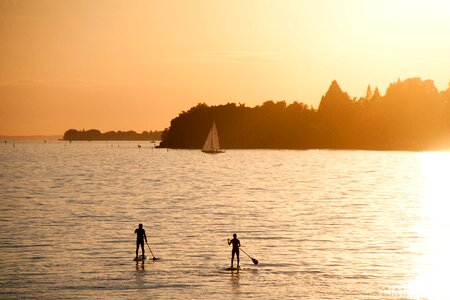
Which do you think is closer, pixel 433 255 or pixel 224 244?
pixel 433 255

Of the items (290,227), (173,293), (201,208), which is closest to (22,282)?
(173,293)

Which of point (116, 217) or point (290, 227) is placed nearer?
point (290, 227)

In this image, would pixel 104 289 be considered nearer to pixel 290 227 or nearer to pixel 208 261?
pixel 208 261

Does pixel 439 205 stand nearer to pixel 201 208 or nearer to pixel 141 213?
pixel 201 208

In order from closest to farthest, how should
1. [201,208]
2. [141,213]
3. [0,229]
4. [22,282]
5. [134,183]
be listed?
1. [22,282]
2. [0,229]
3. [141,213]
4. [201,208]
5. [134,183]

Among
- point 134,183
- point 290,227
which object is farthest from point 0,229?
point 134,183

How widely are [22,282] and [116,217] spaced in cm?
4403

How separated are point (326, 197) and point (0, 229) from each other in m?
64.7

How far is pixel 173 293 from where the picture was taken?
145 feet

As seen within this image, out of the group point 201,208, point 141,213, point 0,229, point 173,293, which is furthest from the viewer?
point 201,208

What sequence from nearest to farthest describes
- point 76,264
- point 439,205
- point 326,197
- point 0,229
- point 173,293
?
point 173,293 < point 76,264 < point 0,229 < point 439,205 < point 326,197

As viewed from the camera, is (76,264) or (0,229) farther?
(0,229)

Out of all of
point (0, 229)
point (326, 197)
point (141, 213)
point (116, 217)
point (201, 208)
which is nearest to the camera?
point (0, 229)

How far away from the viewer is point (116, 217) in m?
91.9
